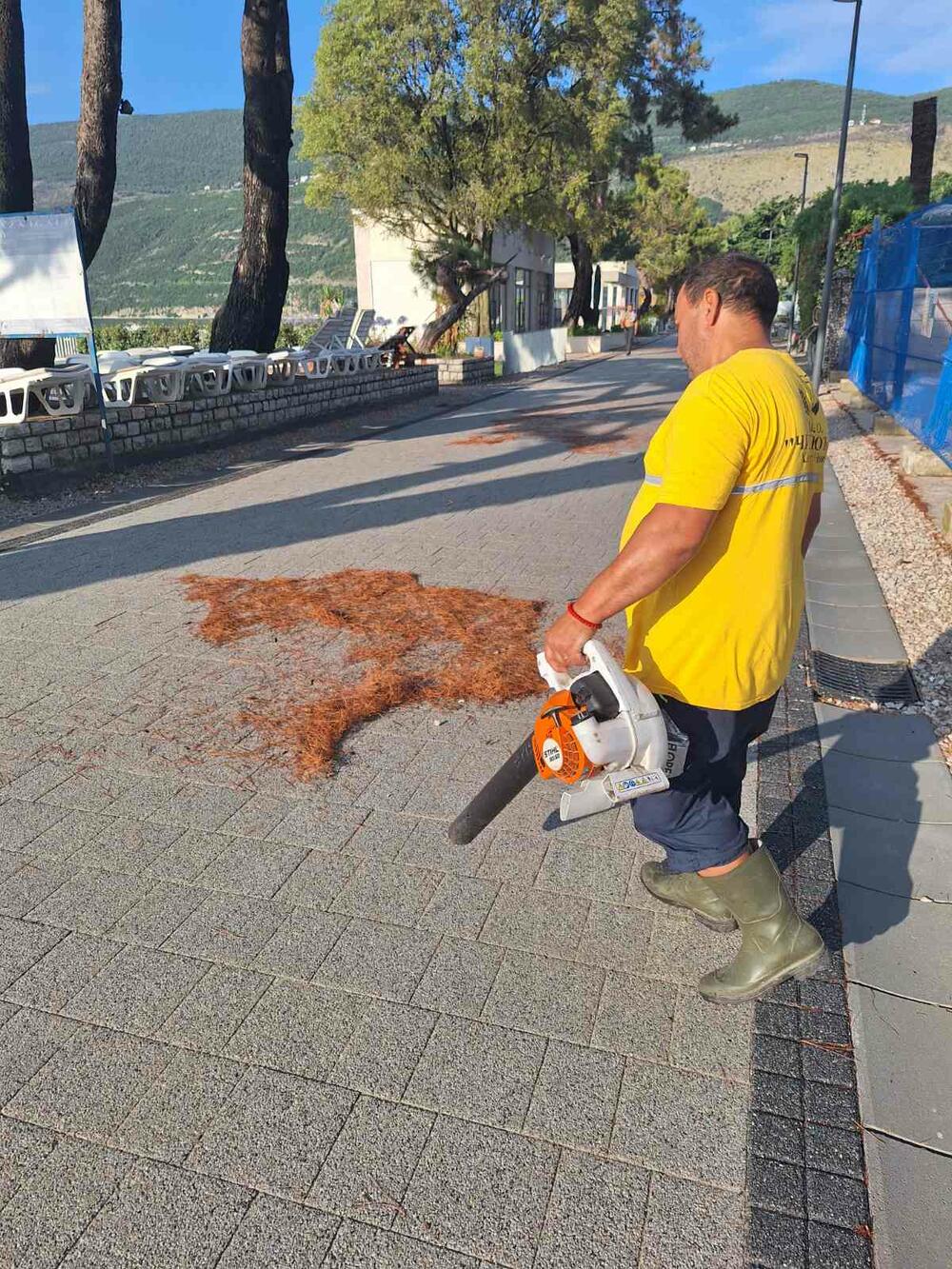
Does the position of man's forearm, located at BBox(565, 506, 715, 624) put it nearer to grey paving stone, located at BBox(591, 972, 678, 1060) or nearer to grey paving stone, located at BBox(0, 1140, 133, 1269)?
grey paving stone, located at BBox(591, 972, 678, 1060)

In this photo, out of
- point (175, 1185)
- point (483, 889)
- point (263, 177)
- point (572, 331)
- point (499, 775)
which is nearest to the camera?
point (175, 1185)

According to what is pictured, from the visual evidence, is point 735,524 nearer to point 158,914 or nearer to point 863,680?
point 158,914

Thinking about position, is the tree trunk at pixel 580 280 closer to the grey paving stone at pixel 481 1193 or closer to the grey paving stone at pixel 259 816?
the grey paving stone at pixel 259 816

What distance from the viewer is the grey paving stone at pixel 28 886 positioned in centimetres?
293

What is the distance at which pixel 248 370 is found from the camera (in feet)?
43.5

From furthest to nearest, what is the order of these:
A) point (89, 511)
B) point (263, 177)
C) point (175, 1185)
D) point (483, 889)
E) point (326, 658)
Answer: point (263, 177) → point (89, 511) → point (326, 658) → point (483, 889) → point (175, 1185)

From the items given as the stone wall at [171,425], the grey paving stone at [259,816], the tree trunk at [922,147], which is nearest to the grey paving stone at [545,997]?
the grey paving stone at [259,816]

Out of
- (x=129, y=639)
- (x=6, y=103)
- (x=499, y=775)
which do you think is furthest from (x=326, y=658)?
(x=6, y=103)

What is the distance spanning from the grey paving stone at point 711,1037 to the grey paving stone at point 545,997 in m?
0.24

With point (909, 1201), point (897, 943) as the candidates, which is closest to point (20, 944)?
point (909, 1201)

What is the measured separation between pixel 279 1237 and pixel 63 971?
45.7 inches

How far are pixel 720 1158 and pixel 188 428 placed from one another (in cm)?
1102

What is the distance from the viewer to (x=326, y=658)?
496 cm

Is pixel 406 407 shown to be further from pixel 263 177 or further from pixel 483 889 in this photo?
pixel 483 889
